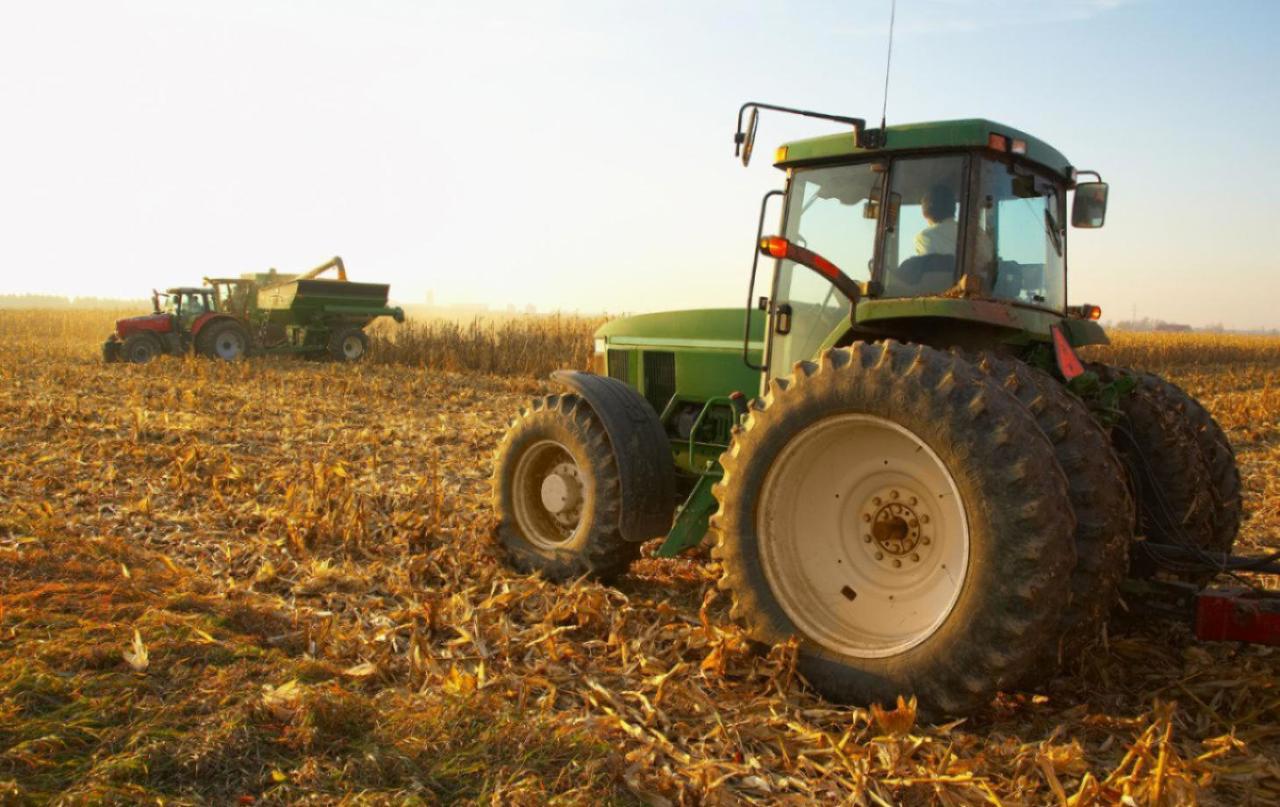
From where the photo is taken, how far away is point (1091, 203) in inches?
168

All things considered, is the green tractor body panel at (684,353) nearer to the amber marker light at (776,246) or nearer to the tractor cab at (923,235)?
the tractor cab at (923,235)

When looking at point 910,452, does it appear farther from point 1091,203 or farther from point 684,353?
point 684,353

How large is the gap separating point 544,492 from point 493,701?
77.2 inches

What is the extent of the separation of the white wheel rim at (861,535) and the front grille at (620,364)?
253cm

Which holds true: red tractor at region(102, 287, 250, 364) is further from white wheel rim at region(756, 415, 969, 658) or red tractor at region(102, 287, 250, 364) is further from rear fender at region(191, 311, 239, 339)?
white wheel rim at region(756, 415, 969, 658)

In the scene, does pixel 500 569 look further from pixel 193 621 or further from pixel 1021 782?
pixel 1021 782

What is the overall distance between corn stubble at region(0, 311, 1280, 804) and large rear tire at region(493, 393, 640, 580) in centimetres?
20

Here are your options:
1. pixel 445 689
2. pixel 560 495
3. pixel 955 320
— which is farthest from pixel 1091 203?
pixel 445 689

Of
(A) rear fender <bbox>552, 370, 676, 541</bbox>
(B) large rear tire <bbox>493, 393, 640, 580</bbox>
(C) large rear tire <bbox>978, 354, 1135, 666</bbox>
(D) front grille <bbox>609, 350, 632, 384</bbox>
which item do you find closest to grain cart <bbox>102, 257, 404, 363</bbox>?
(D) front grille <bbox>609, 350, 632, 384</bbox>

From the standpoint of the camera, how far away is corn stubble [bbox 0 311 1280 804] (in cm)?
254

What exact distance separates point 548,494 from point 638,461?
0.67m

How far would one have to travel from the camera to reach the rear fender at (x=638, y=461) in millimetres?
4465

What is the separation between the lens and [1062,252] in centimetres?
444

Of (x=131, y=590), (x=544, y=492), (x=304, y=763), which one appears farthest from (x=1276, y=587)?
(x=131, y=590)
